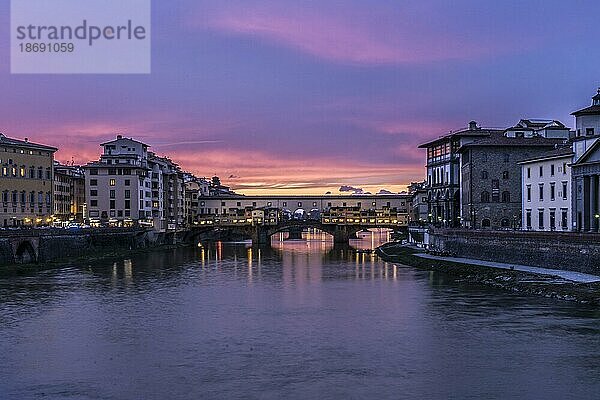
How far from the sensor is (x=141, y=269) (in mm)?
77438

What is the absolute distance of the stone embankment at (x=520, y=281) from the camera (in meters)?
45.3

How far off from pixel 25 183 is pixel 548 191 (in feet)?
215

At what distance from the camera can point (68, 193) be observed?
150500mm

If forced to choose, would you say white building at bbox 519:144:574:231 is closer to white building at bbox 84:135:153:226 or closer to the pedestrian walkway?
the pedestrian walkway

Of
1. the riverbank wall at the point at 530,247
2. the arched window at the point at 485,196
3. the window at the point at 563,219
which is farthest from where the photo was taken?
the arched window at the point at 485,196

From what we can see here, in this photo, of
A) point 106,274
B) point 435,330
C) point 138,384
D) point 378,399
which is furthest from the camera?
point 106,274

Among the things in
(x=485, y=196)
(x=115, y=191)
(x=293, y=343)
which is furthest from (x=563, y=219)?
(x=115, y=191)

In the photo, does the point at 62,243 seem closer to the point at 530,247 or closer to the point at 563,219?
the point at 530,247

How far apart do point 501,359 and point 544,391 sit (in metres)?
4.57

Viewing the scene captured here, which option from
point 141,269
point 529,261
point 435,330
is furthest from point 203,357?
point 141,269

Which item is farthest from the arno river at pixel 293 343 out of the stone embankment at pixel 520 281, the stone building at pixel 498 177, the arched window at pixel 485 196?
the stone building at pixel 498 177

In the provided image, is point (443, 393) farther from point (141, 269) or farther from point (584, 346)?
point (141, 269)

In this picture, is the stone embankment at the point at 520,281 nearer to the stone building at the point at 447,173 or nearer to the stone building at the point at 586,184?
the stone building at the point at 586,184

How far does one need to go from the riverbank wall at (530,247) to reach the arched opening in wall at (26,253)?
4270cm
